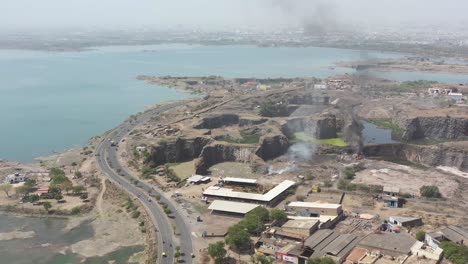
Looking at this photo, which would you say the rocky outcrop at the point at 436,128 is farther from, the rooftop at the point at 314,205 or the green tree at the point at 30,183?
the green tree at the point at 30,183

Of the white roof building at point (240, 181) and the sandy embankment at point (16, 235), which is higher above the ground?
the white roof building at point (240, 181)

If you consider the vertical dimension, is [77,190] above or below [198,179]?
below

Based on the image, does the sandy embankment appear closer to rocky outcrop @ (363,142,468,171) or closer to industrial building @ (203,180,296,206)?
industrial building @ (203,180,296,206)

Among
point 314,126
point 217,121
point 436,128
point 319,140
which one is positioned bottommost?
point 319,140

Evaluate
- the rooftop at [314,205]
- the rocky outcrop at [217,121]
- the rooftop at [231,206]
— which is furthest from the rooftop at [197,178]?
the rocky outcrop at [217,121]

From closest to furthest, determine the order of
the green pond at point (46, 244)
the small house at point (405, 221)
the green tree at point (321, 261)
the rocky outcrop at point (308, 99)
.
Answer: the green tree at point (321, 261), the green pond at point (46, 244), the small house at point (405, 221), the rocky outcrop at point (308, 99)

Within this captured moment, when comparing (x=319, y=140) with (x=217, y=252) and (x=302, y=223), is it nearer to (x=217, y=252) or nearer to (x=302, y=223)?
(x=302, y=223)

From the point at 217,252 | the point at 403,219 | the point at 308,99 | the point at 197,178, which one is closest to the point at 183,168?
the point at 197,178

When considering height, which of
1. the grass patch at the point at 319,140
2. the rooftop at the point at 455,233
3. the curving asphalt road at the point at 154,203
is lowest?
the curving asphalt road at the point at 154,203
